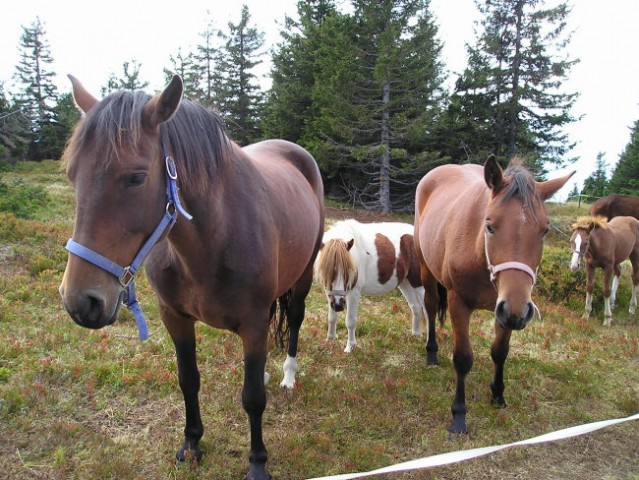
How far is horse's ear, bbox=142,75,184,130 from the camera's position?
60.7 inches

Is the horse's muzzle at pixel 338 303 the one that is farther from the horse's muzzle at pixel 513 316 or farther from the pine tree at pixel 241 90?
the pine tree at pixel 241 90

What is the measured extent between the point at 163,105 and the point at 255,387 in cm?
170

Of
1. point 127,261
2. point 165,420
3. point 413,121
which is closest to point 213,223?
point 127,261

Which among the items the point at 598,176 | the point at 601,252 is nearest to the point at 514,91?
the point at 601,252

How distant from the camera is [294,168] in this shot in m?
3.79

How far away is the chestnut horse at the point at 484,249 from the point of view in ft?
8.18

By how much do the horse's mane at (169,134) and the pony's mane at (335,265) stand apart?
110 inches

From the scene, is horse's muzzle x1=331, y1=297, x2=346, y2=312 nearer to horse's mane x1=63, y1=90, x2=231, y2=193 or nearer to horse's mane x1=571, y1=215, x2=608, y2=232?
horse's mane x1=63, y1=90, x2=231, y2=193

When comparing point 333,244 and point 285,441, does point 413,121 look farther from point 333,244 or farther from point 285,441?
point 285,441

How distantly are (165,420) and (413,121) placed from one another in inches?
615

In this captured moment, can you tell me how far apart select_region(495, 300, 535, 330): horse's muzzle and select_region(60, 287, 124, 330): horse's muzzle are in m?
2.11

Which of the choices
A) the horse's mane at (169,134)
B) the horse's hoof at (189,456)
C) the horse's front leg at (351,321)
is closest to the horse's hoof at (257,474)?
the horse's hoof at (189,456)

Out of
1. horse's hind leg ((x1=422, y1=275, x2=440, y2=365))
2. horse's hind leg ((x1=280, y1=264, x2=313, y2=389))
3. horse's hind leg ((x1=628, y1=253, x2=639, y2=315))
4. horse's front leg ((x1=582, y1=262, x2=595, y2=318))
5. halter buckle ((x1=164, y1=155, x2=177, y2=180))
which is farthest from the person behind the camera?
horse's hind leg ((x1=628, y1=253, x2=639, y2=315))

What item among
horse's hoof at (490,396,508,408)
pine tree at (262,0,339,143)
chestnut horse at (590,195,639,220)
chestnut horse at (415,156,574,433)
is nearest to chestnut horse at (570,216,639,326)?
chestnut horse at (415,156,574,433)
